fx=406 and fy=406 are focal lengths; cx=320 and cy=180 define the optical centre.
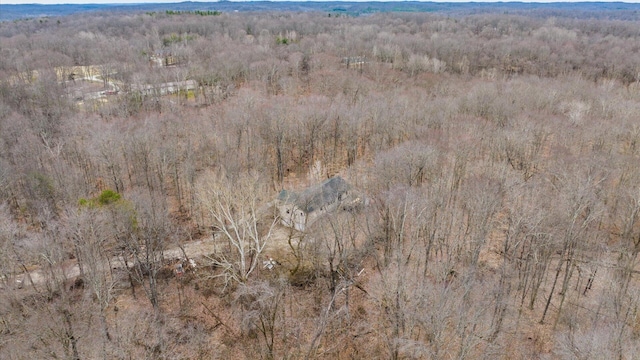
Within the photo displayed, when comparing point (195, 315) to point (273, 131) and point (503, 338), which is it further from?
point (273, 131)

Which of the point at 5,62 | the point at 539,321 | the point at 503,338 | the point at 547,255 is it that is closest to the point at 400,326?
the point at 503,338

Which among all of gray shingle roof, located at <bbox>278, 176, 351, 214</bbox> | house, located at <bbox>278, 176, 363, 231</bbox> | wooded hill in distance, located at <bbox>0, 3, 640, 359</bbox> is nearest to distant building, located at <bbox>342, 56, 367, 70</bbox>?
wooded hill in distance, located at <bbox>0, 3, 640, 359</bbox>

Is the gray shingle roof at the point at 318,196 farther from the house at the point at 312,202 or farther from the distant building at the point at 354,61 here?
the distant building at the point at 354,61

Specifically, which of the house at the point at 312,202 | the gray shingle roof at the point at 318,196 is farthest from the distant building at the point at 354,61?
the house at the point at 312,202

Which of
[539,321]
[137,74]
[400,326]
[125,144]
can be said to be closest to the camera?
[400,326]

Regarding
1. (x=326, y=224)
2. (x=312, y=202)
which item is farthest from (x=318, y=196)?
(x=326, y=224)

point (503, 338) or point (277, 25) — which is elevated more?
point (277, 25)
